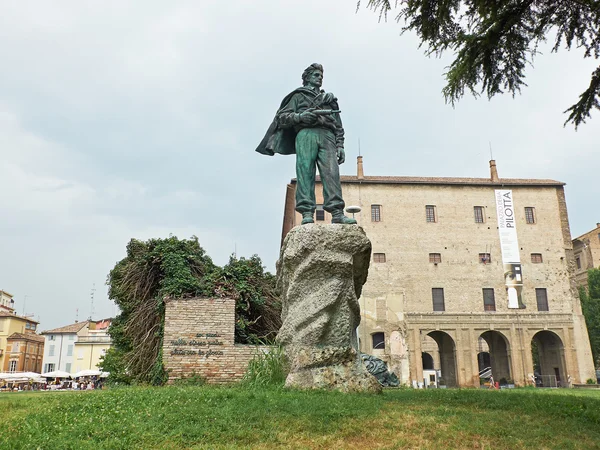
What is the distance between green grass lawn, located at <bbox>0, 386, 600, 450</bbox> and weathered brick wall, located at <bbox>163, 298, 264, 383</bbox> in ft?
19.2

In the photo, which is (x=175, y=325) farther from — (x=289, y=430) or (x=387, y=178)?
(x=387, y=178)

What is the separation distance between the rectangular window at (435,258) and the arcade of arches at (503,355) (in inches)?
174

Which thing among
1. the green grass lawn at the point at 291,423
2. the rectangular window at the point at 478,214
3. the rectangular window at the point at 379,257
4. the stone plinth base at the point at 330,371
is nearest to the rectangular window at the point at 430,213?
the rectangular window at the point at 478,214

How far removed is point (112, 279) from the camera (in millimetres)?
16750

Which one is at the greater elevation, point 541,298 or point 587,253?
point 587,253

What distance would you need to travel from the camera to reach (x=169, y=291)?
42.8 feet

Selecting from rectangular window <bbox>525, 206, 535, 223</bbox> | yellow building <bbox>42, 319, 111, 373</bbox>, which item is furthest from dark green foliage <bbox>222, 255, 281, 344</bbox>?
yellow building <bbox>42, 319, 111, 373</bbox>

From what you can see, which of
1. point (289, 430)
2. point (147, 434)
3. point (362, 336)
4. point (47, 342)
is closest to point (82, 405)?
point (147, 434)

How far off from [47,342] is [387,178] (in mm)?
44881

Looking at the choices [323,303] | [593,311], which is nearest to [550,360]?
[593,311]

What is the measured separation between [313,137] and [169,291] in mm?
6680

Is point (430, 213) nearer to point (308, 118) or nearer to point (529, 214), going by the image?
point (529, 214)

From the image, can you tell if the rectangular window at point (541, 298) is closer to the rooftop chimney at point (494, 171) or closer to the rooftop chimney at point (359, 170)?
the rooftop chimney at point (494, 171)

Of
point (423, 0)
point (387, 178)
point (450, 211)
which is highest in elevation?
point (387, 178)
